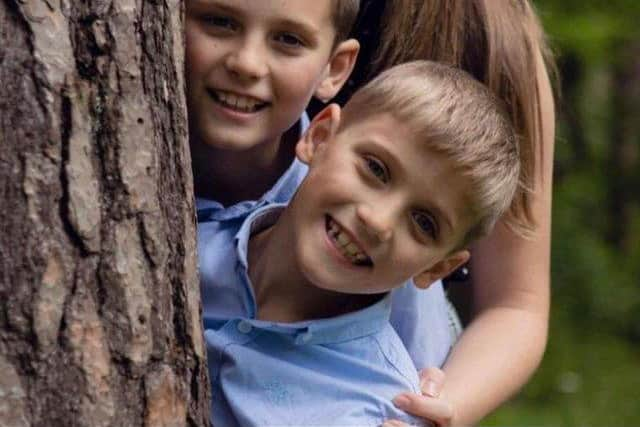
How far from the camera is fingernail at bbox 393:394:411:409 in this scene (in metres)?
2.14

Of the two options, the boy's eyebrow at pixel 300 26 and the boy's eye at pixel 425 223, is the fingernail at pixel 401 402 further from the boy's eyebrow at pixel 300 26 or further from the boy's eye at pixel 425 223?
the boy's eyebrow at pixel 300 26

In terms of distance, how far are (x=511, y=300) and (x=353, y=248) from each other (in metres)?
0.77

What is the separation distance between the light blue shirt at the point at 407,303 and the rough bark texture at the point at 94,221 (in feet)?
1.53

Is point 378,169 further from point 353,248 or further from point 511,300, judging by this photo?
point 511,300

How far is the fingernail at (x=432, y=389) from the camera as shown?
2.28 metres

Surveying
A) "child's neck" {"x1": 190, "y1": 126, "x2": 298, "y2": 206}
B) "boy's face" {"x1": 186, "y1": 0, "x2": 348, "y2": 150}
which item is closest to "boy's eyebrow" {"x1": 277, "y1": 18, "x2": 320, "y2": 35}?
"boy's face" {"x1": 186, "y1": 0, "x2": 348, "y2": 150}

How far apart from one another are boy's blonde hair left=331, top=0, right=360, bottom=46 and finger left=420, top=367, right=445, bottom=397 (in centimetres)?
60

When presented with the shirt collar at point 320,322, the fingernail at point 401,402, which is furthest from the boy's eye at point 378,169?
the fingernail at point 401,402

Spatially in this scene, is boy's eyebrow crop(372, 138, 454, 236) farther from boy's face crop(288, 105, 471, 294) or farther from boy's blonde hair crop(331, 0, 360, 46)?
boy's blonde hair crop(331, 0, 360, 46)

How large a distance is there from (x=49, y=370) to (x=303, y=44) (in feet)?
2.78

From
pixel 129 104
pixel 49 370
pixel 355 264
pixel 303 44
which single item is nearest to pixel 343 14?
pixel 303 44

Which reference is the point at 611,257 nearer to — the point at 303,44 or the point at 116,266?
the point at 303,44

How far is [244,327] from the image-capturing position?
6.94 feet

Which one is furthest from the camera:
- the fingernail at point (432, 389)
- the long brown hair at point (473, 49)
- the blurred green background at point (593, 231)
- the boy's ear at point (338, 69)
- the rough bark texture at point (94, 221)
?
the blurred green background at point (593, 231)
